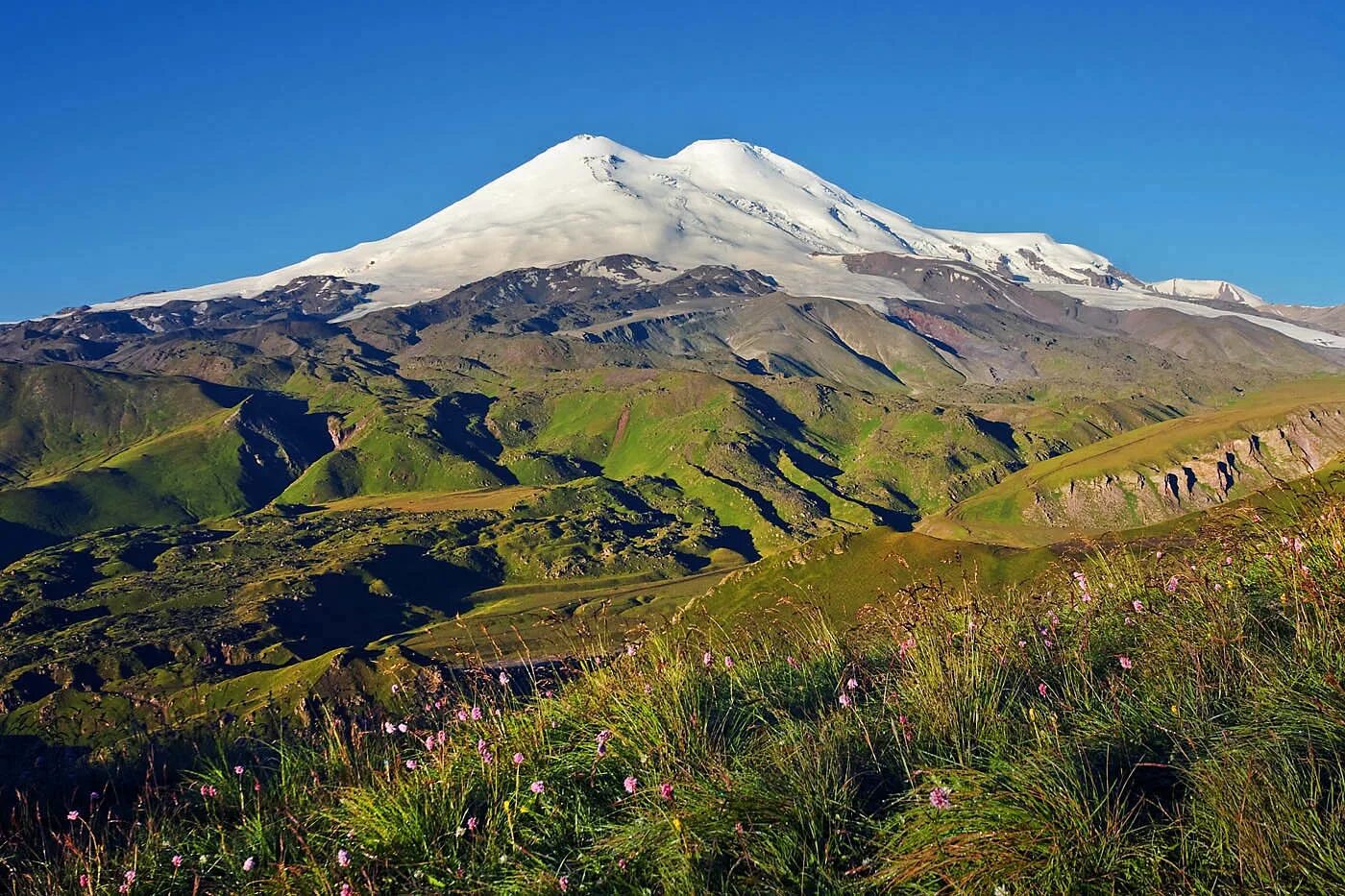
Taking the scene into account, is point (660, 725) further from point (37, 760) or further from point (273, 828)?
point (37, 760)

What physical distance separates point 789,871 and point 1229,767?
3.32m

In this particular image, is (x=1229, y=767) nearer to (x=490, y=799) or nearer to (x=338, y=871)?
(x=490, y=799)

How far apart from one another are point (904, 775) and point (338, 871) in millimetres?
4671

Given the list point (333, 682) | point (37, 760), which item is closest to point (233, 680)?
point (333, 682)

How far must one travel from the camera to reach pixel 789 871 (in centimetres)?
731

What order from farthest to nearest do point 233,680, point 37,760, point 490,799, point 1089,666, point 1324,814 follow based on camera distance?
point 233,680, point 37,760, point 1089,666, point 490,799, point 1324,814

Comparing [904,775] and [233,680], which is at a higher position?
[904,775]

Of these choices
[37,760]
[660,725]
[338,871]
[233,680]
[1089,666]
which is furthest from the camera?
[233,680]

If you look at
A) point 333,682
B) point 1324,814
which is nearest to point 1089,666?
point 1324,814

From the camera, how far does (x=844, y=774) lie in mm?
8203

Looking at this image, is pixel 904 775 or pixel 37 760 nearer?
pixel 904 775

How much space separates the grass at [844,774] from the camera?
7.03m

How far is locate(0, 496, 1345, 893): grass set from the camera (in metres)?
7.03

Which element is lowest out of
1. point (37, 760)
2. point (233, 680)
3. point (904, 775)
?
point (233, 680)
